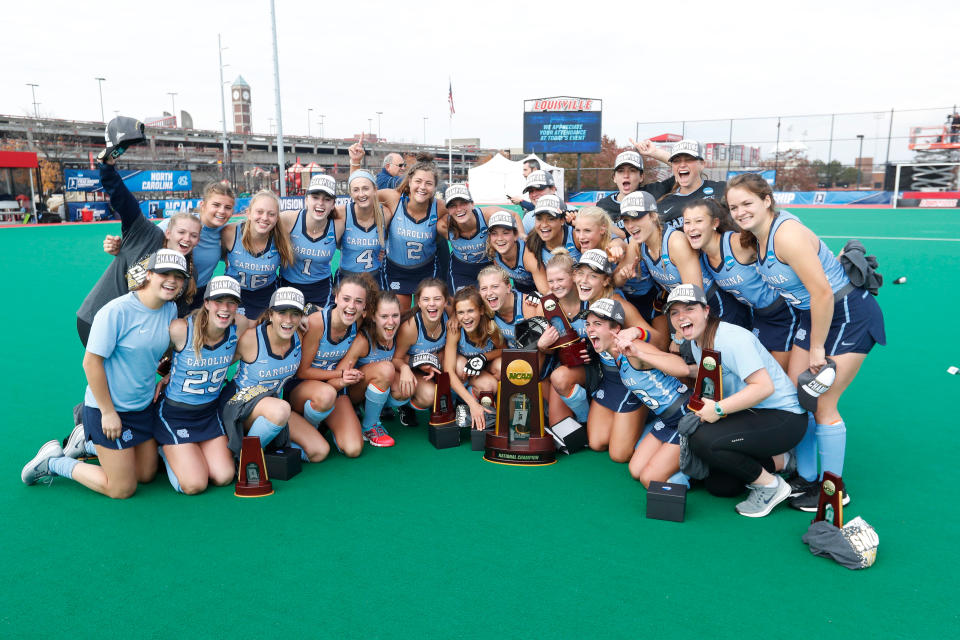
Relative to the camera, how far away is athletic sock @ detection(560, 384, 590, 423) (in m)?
4.80

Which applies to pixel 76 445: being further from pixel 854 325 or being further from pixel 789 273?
pixel 854 325

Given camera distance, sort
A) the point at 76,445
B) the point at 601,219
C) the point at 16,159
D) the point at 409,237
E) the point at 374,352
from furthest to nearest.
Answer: the point at 16,159 → the point at 409,237 → the point at 374,352 → the point at 601,219 → the point at 76,445

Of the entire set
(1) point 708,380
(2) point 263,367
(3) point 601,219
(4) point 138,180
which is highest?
(4) point 138,180

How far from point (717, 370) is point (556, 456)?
56.5 inches

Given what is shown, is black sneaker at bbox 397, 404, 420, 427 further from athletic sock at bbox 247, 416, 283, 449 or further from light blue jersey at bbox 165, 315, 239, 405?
light blue jersey at bbox 165, 315, 239, 405

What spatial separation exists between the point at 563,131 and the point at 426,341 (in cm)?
3229

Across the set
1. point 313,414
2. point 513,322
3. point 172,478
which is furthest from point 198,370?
point 513,322

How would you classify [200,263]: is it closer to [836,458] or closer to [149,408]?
[149,408]

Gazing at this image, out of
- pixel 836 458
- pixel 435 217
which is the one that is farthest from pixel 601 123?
pixel 836 458

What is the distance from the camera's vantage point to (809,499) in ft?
12.4

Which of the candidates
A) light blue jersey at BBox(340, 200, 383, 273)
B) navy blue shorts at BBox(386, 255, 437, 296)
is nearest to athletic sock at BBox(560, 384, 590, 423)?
navy blue shorts at BBox(386, 255, 437, 296)

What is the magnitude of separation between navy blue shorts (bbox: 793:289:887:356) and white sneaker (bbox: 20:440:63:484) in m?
4.76

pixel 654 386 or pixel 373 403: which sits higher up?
pixel 654 386

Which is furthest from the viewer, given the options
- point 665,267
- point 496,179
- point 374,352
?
point 496,179
